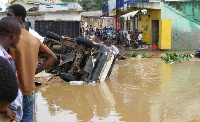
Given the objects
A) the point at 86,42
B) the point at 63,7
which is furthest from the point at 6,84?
the point at 63,7

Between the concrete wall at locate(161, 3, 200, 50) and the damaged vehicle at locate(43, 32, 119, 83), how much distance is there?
1460cm

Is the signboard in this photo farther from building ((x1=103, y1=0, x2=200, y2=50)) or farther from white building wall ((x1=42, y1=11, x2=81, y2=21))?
white building wall ((x1=42, y1=11, x2=81, y2=21))

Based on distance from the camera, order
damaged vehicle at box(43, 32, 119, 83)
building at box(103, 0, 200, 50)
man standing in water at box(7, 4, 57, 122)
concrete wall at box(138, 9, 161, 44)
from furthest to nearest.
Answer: concrete wall at box(138, 9, 161, 44)
building at box(103, 0, 200, 50)
damaged vehicle at box(43, 32, 119, 83)
man standing in water at box(7, 4, 57, 122)

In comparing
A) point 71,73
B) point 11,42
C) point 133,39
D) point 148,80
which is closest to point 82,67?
point 71,73

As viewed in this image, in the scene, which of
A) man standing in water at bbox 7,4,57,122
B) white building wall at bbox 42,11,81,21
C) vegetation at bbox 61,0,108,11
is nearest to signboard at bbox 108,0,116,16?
white building wall at bbox 42,11,81,21

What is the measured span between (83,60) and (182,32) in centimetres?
1569

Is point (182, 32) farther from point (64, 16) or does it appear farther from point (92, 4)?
point (92, 4)

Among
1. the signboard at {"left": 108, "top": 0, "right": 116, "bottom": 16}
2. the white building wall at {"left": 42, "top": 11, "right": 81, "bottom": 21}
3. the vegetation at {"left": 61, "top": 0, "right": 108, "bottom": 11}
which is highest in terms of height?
the vegetation at {"left": 61, "top": 0, "right": 108, "bottom": 11}

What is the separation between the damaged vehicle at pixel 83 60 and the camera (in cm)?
1027

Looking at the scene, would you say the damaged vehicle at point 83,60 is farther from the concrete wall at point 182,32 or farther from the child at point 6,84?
the concrete wall at point 182,32

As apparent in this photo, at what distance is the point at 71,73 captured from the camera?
1069cm

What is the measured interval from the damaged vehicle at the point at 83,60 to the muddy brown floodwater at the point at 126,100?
0.39 meters

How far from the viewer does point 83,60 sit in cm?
1064

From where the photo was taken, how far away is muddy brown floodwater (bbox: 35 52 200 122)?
6.73 m
